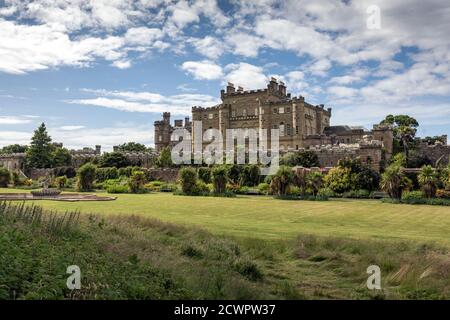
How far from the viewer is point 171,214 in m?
23.6

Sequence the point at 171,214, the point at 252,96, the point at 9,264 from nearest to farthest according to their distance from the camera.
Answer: the point at 9,264 < the point at 171,214 < the point at 252,96

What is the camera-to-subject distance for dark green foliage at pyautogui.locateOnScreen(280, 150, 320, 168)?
53.1 meters

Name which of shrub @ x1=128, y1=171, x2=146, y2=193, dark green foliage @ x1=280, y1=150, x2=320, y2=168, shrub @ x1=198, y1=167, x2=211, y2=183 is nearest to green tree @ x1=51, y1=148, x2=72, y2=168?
shrub @ x1=128, y1=171, x2=146, y2=193

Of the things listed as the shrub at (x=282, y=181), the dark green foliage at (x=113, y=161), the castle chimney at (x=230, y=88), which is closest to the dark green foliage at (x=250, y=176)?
the shrub at (x=282, y=181)

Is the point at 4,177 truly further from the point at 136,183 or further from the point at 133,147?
the point at 133,147

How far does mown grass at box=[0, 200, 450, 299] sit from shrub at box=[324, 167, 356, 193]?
24.6 meters

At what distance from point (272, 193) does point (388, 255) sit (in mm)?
26320

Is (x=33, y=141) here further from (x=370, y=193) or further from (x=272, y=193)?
(x=370, y=193)

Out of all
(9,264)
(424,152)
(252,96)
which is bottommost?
(9,264)

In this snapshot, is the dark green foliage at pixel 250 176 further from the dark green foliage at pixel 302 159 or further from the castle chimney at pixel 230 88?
the castle chimney at pixel 230 88

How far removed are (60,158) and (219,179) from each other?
146ft

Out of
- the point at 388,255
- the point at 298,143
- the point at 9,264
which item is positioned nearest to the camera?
the point at 9,264

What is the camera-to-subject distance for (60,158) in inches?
3002
